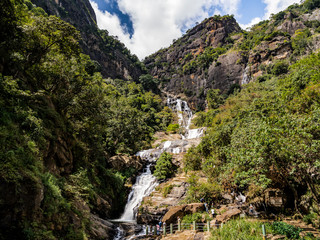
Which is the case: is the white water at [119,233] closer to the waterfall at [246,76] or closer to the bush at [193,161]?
the bush at [193,161]

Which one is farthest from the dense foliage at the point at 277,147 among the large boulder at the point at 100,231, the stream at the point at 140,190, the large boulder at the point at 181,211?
the large boulder at the point at 100,231

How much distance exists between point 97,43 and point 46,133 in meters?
69.0

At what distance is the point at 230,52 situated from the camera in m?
66.9

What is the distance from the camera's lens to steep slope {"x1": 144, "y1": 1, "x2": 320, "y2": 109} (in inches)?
1991

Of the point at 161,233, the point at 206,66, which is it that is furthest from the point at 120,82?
the point at 161,233

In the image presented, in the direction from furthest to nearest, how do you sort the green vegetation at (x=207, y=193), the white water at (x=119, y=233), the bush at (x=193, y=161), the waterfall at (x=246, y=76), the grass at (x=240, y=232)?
the waterfall at (x=246, y=76) < the bush at (x=193, y=161) < the green vegetation at (x=207, y=193) < the white water at (x=119, y=233) < the grass at (x=240, y=232)

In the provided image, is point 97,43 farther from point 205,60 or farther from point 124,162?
point 124,162

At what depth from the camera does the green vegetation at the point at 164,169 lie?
23.9 m

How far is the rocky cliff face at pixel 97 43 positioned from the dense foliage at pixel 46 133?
5022cm

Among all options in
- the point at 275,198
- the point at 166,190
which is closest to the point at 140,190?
the point at 166,190

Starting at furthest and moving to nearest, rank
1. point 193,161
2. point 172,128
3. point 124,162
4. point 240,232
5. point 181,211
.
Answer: point 172,128 < point 124,162 < point 193,161 < point 181,211 < point 240,232

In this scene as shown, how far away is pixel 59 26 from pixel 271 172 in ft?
62.0

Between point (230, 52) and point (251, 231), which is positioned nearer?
point (251, 231)

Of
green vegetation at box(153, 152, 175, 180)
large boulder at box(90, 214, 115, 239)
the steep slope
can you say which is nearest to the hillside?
the steep slope
